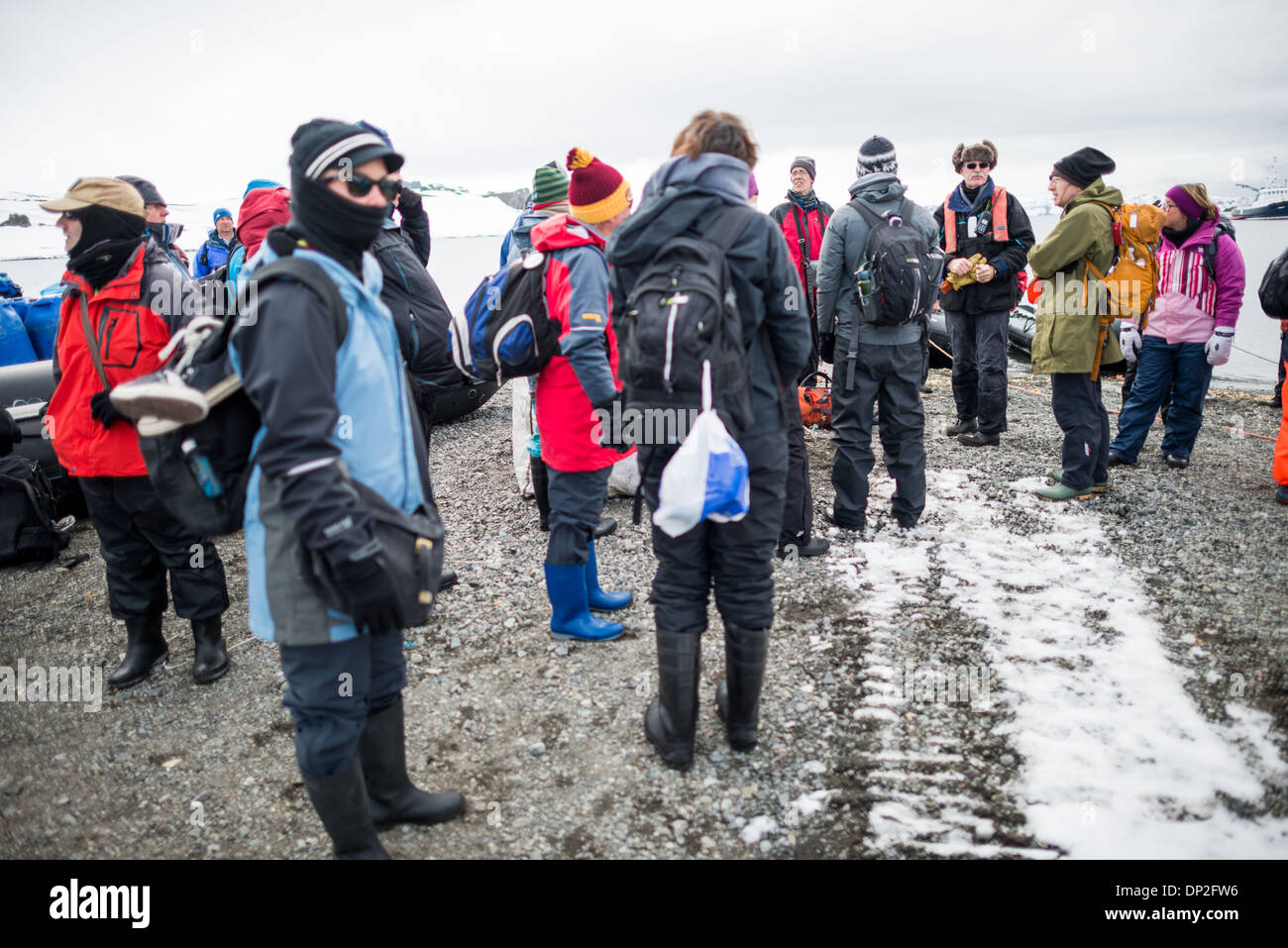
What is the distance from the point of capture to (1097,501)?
17.7ft

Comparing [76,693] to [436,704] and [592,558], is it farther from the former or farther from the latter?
[592,558]

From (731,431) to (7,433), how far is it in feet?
17.0

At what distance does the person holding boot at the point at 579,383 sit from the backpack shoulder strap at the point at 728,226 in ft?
2.88

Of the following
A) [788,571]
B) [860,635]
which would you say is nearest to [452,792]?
[860,635]

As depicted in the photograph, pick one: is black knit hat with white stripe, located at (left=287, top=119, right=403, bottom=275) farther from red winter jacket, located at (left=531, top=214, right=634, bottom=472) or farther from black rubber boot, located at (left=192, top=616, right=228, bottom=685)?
black rubber boot, located at (left=192, top=616, right=228, bottom=685)

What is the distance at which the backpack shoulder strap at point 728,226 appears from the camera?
8.30 ft

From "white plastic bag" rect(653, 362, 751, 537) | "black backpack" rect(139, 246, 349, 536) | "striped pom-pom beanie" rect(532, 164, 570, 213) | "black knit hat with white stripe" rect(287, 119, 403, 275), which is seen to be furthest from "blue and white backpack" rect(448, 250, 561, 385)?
"black backpack" rect(139, 246, 349, 536)

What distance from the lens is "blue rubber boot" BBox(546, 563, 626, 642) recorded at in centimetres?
379

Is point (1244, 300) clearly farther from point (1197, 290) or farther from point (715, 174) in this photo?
point (715, 174)

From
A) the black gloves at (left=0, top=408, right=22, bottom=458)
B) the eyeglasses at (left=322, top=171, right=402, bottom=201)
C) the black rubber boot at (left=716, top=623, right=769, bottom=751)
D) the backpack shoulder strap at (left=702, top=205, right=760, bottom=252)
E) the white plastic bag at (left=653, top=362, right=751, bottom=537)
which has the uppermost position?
the eyeglasses at (left=322, top=171, right=402, bottom=201)

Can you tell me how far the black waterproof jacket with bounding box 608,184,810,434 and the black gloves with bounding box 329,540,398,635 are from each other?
1.28 m

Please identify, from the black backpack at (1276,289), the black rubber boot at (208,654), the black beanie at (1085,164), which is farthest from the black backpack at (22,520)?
the black backpack at (1276,289)

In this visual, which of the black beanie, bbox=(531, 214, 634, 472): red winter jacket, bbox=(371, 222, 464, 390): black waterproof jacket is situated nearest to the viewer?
bbox=(531, 214, 634, 472): red winter jacket
